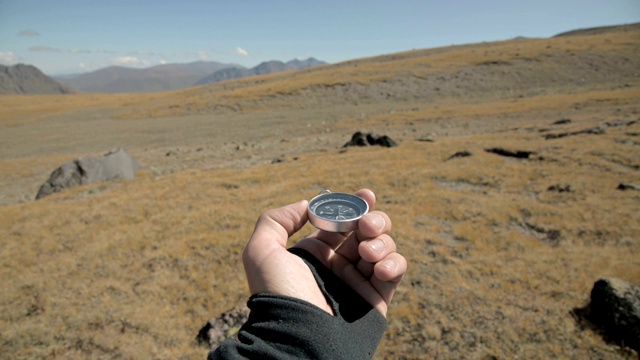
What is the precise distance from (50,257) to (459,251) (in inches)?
523

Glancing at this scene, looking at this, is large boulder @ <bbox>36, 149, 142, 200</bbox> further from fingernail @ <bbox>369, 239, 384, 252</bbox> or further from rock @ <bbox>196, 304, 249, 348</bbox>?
fingernail @ <bbox>369, 239, 384, 252</bbox>

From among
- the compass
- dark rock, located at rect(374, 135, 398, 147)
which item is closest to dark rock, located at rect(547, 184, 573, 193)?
dark rock, located at rect(374, 135, 398, 147)

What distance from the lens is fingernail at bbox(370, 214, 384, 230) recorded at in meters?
3.21

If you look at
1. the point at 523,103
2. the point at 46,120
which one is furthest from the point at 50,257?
the point at 46,120

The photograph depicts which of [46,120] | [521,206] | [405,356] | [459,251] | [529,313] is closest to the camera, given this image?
[405,356]

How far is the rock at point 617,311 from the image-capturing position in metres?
6.40

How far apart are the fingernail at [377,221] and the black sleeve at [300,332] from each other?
757 millimetres

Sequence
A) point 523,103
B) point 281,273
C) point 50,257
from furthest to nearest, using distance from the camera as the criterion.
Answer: point 523,103 < point 50,257 < point 281,273

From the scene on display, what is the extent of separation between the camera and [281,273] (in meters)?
3.06

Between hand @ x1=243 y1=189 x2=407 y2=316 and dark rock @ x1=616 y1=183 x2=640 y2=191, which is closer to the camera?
hand @ x1=243 y1=189 x2=407 y2=316

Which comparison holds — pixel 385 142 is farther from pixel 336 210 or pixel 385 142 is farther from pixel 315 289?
pixel 315 289

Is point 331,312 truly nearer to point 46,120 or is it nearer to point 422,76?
point 422,76

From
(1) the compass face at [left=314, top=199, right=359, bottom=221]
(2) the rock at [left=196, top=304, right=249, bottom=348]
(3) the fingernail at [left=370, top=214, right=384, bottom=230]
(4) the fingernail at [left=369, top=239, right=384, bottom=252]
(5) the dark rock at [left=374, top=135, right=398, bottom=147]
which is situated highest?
(3) the fingernail at [left=370, top=214, right=384, bottom=230]

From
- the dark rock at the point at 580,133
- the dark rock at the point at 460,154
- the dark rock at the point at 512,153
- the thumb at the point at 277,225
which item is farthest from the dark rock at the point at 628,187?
the thumb at the point at 277,225
